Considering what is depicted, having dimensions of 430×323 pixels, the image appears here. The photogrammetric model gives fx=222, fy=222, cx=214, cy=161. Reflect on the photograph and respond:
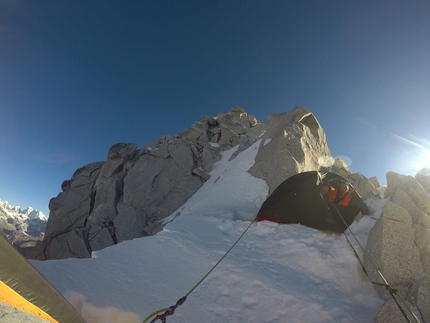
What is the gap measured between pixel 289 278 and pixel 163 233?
459cm

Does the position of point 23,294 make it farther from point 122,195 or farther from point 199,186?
point 122,195

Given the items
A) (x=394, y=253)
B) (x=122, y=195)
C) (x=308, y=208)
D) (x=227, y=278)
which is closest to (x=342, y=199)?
(x=308, y=208)

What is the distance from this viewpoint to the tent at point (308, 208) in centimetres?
874

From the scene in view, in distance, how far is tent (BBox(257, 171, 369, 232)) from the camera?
8.74 m

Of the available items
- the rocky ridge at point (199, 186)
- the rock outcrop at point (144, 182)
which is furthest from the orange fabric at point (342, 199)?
the rock outcrop at point (144, 182)

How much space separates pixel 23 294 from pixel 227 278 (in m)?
4.65

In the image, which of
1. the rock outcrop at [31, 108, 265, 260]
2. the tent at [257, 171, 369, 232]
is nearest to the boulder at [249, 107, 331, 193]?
the tent at [257, 171, 369, 232]

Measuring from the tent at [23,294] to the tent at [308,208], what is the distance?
8369 millimetres

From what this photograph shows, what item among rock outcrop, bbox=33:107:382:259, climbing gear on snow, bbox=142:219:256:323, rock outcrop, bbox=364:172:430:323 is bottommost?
climbing gear on snow, bbox=142:219:256:323

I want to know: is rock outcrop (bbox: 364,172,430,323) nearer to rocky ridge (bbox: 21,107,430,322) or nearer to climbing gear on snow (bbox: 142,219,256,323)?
rocky ridge (bbox: 21,107,430,322)

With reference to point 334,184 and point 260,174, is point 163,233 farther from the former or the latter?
point 260,174

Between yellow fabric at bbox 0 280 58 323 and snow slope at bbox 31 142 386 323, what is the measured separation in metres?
1.93

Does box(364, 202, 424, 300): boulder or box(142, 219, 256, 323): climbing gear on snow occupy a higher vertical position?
box(364, 202, 424, 300): boulder

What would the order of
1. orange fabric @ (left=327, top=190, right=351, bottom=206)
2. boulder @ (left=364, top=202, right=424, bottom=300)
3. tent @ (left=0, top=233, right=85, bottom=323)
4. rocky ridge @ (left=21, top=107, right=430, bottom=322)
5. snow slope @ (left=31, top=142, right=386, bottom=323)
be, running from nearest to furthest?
1. tent @ (left=0, top=233, right=85, bottom=323)
2. snow slope @ (left=31, top=142, right=386, bottom=323)
3. boulder @ (left=364, top=202, right=424, bottom=300)
4. rocky ridge @ (left=21, top=107, right=430, bottom=322)
5. orange fabric @ (left=327, top=190, right=351, bottom=206)
